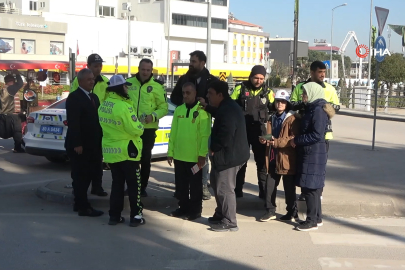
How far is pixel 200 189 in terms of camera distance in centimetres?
708

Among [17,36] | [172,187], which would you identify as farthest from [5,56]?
[172,187]

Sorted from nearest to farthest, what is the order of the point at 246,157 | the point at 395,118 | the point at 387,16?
1. the point at 246,157
2. the point at 387,16
3. the point at 395,118

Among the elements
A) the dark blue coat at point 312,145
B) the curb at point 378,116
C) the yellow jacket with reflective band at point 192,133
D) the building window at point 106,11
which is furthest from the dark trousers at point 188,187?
the building window at point 106,11

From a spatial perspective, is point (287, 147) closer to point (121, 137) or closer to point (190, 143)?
point (190, 143)

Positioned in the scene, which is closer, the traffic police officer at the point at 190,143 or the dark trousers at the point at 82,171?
the traffic police officer at the point at 190,143

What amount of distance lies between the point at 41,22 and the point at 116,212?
58056mm

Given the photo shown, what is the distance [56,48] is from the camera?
6350cm

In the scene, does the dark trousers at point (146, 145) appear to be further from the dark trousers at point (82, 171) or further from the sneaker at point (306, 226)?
the sneaker at point (306, 226)

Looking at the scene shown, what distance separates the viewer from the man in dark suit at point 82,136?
7155 millimetres

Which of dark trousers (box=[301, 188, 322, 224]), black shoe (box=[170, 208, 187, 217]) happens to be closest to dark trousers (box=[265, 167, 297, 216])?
dark trousers (box=[301, 188, 322, 224])

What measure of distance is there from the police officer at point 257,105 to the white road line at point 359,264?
1999 mm

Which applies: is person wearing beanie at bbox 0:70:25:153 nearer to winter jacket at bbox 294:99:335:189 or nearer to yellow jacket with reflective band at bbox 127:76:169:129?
yellow jacket with reflective band at bbox 127:76:169:129

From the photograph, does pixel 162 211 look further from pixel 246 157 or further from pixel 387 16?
pixel 387 16

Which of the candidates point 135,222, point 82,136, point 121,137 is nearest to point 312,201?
point 135,222
